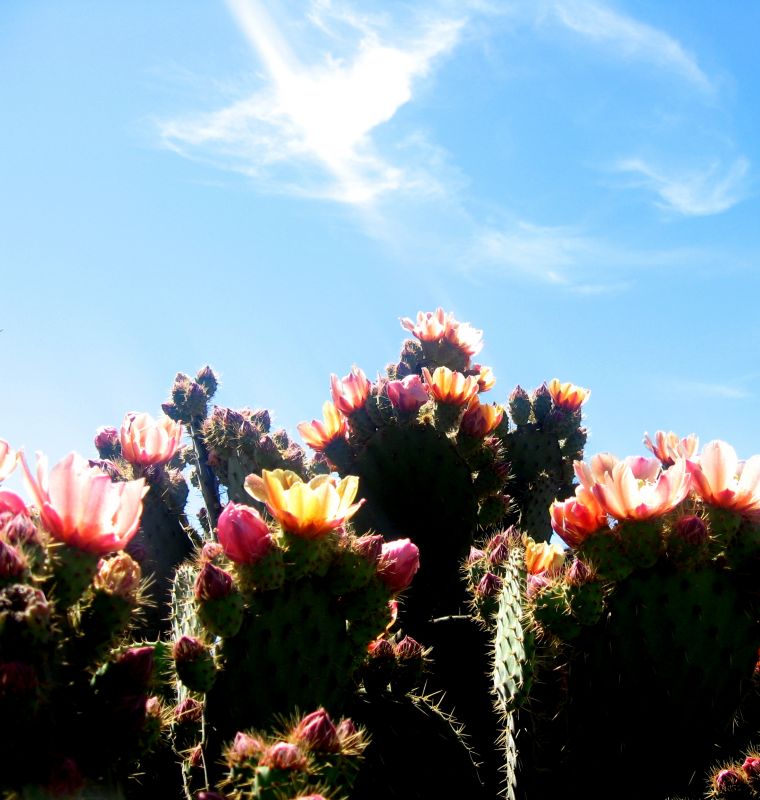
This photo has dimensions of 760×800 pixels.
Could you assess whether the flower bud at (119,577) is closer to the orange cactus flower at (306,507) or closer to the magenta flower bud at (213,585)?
the magenta flower bud at (213,585)

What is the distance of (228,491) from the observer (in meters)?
3.23

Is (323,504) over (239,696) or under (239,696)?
over

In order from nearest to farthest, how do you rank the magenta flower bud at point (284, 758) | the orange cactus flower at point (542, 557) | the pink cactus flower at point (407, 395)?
1. the magenta flower bud at point (284, 758)
2. the orange cactus flower at point (542, 557)
3. the pink cactus flower at point (407, 395)

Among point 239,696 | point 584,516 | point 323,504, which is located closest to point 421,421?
point 584,516

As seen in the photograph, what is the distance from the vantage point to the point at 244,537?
1.83 meters

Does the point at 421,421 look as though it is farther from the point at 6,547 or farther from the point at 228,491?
the point at 6,547

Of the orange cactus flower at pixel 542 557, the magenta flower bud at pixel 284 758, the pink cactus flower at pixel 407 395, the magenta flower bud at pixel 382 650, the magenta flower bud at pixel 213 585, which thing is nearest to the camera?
the magenta flower bud at pixel 284 758

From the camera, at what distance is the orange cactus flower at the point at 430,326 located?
4.14m

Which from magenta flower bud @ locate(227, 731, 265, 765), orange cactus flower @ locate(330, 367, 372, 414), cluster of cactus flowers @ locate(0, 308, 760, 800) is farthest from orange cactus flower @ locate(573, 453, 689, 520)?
orange cactus flower @ locate(330, 367, 372, 414)

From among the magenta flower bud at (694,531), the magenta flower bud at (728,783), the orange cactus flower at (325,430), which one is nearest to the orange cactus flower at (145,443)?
the orange cactus flower at (325,430)

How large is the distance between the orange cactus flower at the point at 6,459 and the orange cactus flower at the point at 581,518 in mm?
1401

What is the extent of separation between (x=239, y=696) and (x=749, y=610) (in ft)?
4.35

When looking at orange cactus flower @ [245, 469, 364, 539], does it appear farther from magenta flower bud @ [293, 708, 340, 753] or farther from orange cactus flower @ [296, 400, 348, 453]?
orange cactus flower @ [296, 400, 348, 453]

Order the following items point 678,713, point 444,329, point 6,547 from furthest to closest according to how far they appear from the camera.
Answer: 1. point 444,329
2. point 678,713
3. point 6,547
